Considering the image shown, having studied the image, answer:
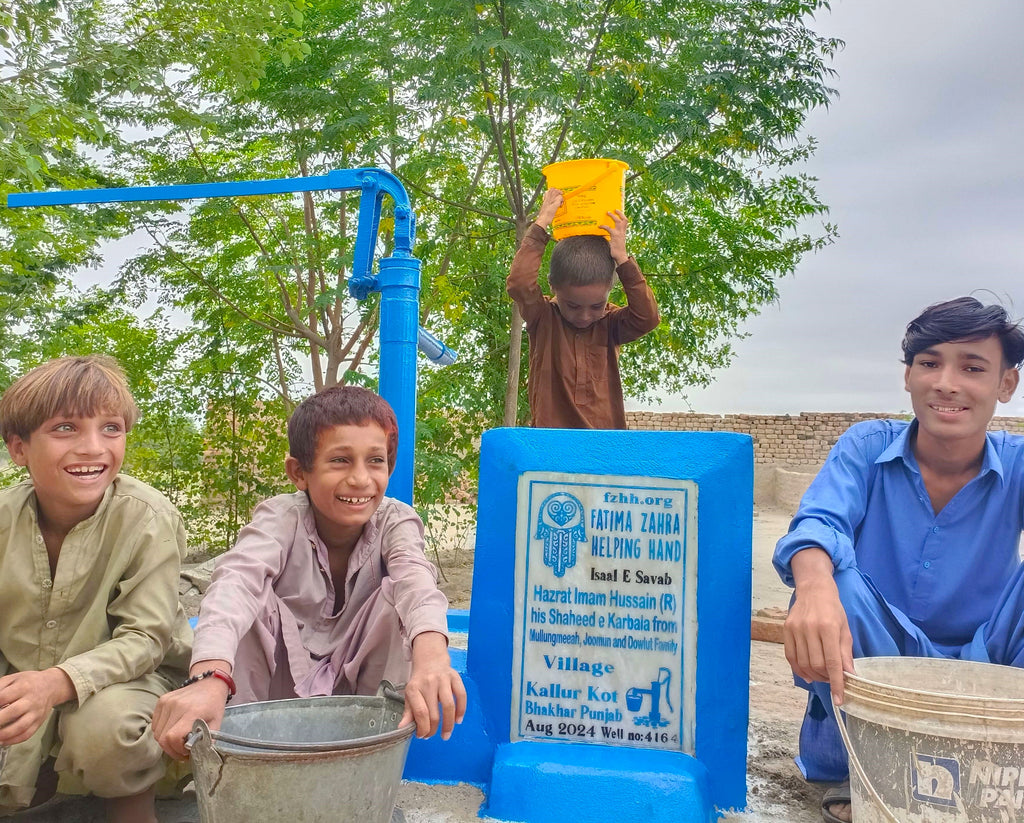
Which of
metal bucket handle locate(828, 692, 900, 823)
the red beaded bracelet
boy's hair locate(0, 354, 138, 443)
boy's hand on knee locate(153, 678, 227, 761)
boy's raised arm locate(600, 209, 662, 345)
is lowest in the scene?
metal bucket handle locate(828, 692, 900, 823)

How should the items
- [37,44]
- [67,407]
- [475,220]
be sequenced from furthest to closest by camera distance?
[475,220], [37,44], [67,407]

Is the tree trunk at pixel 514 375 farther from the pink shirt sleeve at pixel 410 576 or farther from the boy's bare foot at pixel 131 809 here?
the boy's bare foot at pixel 131 809

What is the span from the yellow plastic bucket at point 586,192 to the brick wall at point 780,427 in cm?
1480

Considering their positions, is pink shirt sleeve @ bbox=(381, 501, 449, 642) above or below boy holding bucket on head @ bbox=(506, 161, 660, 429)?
below

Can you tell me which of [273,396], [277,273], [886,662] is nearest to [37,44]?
[277,273]

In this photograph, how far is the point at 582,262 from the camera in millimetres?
3293

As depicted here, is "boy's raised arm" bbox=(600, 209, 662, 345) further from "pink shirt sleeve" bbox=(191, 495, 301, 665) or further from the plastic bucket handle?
"pink shirt sleeve" bbox=(191, 495, 301, 665)

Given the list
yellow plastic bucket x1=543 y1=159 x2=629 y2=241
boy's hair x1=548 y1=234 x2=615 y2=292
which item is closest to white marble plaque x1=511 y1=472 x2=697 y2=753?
boy's hair x1=548 y1=234 x2=615 y2=292

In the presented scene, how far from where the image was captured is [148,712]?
6.00 feet

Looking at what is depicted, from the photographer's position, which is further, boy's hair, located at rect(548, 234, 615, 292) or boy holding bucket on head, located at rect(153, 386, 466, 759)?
boy's hair, located at rect(548, 234, 615, 292)

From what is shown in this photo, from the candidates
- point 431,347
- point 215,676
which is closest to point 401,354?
point 431,347

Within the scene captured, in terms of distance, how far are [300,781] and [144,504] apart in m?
0.93

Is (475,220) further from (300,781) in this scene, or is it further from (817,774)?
Result: (300,781)

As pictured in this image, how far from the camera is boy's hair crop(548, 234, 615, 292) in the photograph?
3.30m
